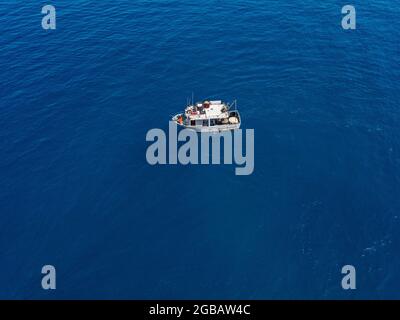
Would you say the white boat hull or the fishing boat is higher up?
the fishing boat

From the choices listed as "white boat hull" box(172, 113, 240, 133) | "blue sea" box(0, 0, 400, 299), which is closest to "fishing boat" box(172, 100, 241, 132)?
"white boat hull" box(172, 113, 240, 133)

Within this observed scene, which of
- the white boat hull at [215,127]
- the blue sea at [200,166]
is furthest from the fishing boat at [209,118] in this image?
the blue sea at [200,166]

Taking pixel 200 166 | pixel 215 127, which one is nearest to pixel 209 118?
pixel 215 127

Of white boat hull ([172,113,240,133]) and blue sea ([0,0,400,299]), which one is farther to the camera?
white boat hull ([172,113,240,133])

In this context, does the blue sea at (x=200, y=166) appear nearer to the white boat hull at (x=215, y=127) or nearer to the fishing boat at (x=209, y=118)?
the fishing boat at (x=209, y=118)

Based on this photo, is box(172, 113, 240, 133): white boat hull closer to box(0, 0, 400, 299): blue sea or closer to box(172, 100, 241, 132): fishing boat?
box(172, 100, 241, 132): fishing boat
